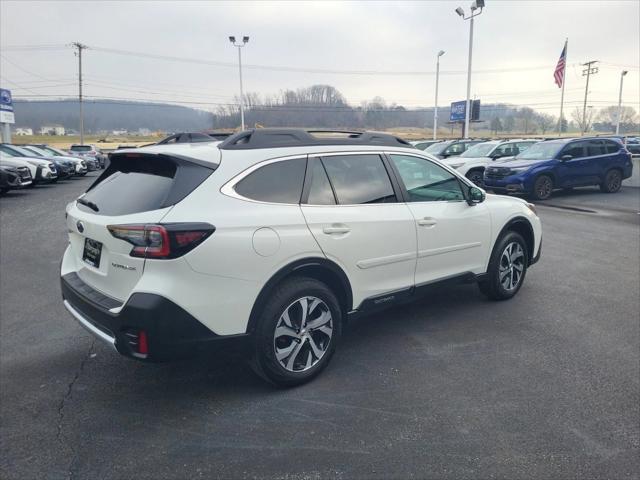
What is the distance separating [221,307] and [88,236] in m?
1.09

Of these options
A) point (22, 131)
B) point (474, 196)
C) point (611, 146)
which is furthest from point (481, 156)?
point (22, 131)

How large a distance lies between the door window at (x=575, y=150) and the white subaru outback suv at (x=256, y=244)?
12229 mm

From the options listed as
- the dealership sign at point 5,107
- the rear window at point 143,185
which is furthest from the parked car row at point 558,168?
the dealership sign at point 5,107

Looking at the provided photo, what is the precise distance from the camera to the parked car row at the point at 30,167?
15320 millimetres

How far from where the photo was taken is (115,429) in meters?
2.96

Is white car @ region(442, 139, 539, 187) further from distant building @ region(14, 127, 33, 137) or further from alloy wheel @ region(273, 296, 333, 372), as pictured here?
distant building @ region(14, 127, 33, 137)

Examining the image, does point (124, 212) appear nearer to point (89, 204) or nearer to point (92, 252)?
point (92, 252)

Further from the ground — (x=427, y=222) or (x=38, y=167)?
(x=38, y=167)

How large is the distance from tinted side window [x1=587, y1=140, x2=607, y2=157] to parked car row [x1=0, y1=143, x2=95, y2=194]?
18102 millimetres

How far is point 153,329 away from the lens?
2.77 metres

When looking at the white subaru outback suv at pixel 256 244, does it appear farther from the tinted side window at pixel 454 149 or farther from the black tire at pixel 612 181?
the tinted side window at pixel 454 149

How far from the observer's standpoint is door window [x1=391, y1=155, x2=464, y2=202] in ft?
13.8

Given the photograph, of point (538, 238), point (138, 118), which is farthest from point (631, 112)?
point (538, 238)

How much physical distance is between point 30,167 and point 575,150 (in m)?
18.4
